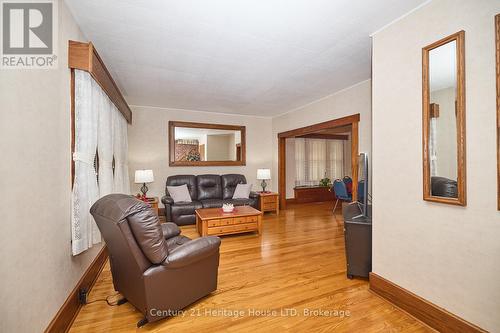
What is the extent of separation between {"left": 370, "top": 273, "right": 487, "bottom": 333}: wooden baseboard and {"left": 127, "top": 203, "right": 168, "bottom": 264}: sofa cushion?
202 cm

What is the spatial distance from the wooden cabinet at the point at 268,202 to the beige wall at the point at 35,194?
159 inches

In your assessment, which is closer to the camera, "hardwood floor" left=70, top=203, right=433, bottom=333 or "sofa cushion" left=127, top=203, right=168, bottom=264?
"sofa cushion" left=127, top=203, right=168, bottom=264

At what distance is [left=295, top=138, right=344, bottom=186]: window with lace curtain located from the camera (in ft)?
24.7

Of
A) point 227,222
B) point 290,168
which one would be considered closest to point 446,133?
point 227,222

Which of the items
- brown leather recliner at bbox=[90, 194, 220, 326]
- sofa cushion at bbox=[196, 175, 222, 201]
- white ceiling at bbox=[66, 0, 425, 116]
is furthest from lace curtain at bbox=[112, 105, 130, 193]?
brown leather recliner at bbox=[90, 194, 220, 326]

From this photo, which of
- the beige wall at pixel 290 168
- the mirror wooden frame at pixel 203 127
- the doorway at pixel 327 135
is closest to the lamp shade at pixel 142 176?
the mirror wooden frame at pixel 203 127

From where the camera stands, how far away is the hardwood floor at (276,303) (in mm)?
1775

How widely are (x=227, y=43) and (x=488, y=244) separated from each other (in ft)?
9.13

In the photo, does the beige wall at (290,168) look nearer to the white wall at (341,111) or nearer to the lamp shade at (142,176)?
the white wall at (341,111)

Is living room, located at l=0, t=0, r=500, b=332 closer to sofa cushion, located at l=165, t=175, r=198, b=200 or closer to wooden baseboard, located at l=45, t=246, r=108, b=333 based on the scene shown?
wooden baseboard, located at l=45, t=246, r=108, b=333

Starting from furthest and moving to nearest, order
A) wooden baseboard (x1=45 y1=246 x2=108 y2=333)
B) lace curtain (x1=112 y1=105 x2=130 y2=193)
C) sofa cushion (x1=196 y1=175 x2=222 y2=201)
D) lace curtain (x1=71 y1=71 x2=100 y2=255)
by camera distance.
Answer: sofa cushion (x1=196 y1=175 x2=222 y2=201), lace curtain (x1=112 y1=105 x2=130 y2=193), lace curtain (x1=71 y1=71 x2=100 y2=255), wooden baseboard (x1=45 y1=246 x2=108 y2=333)

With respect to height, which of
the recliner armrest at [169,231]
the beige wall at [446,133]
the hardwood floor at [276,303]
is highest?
A: the beige wall at [446,133]

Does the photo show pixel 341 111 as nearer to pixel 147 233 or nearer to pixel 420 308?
pixel 420 308

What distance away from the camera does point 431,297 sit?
1.80 metres
